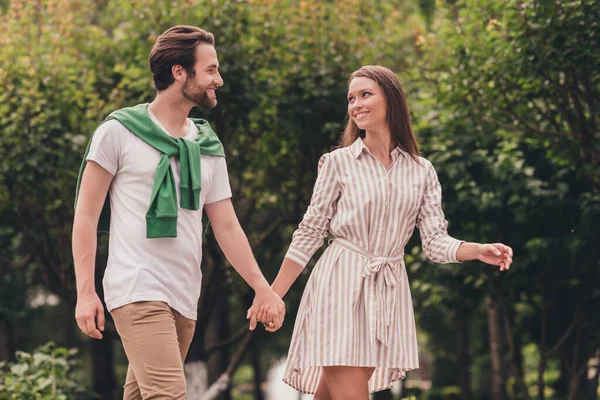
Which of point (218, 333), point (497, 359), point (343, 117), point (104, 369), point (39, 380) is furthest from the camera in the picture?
point (218, 333)

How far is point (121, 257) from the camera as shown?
155 inches

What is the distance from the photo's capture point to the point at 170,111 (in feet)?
13.9

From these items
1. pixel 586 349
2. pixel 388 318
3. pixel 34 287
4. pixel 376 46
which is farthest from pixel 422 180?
pixel 34 287

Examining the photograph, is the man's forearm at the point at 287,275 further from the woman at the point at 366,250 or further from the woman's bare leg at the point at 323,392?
the woman's bare leg at the point at 323,392

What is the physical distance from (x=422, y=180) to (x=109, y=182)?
159 centimetres

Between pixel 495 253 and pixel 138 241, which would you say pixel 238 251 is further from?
pixel 495 253

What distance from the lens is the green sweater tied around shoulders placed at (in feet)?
12.8

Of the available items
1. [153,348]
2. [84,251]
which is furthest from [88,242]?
[153,348]

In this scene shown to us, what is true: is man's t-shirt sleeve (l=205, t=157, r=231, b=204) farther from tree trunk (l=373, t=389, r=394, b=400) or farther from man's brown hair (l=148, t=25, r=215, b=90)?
tree trunk (l=373, t=389, r=394, b=400)

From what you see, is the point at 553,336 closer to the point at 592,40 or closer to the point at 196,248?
the point at 592,40

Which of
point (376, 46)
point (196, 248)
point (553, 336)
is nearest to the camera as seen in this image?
point (196, 248)

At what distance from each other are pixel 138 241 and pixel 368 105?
4.69ft

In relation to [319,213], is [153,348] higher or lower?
lower

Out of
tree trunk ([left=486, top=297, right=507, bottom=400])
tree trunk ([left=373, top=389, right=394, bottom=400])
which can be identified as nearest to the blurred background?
tree trunk ([left=486, top=297, right=507, bottom=400])
